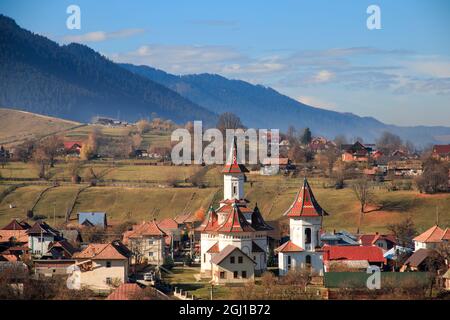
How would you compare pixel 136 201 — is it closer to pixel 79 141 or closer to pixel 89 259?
pixel 89 259

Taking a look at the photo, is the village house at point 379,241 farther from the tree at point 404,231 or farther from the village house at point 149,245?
the village house at point 149,245

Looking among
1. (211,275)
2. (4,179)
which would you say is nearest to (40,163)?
(4,179)

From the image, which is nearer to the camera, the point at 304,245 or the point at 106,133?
the point at 304,245

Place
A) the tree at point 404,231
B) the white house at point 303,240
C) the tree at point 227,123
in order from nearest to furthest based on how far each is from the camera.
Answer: the white house at point 303,240 < the tree at point 404,231 < the tree at point 227,123

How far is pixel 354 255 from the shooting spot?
201ft

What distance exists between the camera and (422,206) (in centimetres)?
8288

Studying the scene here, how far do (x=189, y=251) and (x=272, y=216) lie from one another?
526 inches

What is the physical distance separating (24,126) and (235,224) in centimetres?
11269

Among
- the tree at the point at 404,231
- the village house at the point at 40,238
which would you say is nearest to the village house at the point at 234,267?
the village house at the point at 40,238

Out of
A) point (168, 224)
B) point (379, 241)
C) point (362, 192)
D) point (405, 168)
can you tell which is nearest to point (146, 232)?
point (168, 224)

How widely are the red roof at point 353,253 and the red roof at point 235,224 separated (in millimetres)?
4205

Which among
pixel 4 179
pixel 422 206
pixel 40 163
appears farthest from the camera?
pixel 40 163

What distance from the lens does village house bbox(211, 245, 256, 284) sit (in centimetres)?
5797

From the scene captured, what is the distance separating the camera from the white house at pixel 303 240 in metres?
60.2
